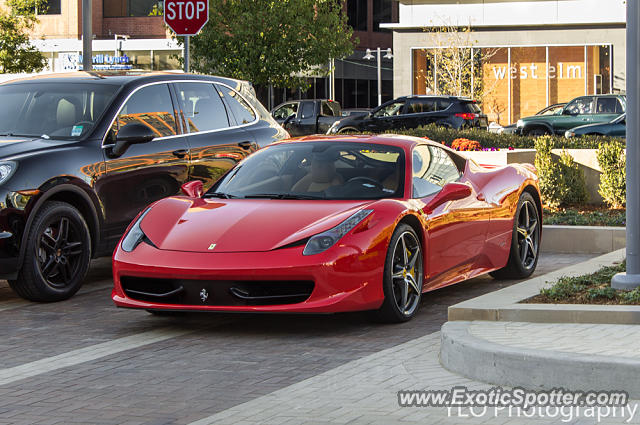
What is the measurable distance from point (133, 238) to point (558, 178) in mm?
8245

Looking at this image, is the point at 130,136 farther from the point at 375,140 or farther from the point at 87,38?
the point at 87,38

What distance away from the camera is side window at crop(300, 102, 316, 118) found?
137 ft

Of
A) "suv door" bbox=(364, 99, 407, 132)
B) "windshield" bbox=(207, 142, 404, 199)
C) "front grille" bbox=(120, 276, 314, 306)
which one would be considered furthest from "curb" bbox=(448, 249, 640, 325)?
"suv door" bbox=(364, 99, 407, 132)

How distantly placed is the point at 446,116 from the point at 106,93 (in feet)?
76.7

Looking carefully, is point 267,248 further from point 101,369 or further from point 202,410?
point 202,410

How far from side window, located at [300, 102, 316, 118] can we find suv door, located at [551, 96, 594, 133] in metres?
10.0

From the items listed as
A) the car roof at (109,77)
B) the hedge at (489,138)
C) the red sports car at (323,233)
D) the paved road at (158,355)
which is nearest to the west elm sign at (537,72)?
the hedge at (489,138)

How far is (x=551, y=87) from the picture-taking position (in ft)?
153

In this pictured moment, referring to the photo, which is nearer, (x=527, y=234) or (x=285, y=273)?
(x=285, y=273)

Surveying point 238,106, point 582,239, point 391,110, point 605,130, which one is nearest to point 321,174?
point 238,106

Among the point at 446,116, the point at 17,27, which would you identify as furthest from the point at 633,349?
the point at 17,27

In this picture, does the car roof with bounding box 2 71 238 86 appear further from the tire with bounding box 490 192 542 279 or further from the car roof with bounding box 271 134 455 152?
the tire with bounding box 490 192 542 279

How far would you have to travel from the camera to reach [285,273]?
25.0 ft

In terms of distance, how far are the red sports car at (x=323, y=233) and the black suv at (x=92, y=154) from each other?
1141 millimetres
